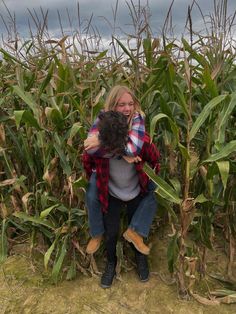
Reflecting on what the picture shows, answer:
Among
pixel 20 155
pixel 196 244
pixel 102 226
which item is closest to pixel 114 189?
pixel 102 226

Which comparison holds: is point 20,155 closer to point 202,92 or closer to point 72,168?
point 72,168

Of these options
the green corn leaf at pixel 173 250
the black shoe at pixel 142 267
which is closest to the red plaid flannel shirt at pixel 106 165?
the green corn leaf at pixel 173 250

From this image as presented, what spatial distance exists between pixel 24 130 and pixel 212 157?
1.66 m

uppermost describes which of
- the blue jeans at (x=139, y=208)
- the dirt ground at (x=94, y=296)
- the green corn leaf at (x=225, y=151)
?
the green corn leaf at (x=225, y=151)

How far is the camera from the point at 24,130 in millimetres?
3135

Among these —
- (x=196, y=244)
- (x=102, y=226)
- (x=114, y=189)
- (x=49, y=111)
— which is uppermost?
(x=49, y=111)

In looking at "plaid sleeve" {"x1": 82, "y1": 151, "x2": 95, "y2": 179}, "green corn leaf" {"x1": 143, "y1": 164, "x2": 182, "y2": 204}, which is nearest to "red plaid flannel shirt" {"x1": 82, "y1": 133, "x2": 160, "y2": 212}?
"plaid sleeve" {"x1": 82, "y1": 151, "x2": 95, "y2": 179}

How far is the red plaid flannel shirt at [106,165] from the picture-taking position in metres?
2.34

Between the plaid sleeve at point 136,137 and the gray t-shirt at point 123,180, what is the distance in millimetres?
197

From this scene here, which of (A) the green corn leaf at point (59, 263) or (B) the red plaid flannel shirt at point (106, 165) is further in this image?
(A) the green corn leaf at point (59, 263)

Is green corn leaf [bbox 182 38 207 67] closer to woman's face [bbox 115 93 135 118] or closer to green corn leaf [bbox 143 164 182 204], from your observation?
woman's face [bbox 115 93 135 118]

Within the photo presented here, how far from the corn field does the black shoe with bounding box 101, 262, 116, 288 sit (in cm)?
22

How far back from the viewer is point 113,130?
2115 mm

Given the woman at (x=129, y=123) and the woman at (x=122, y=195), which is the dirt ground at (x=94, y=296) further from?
the woman at (x=129, y=123)
